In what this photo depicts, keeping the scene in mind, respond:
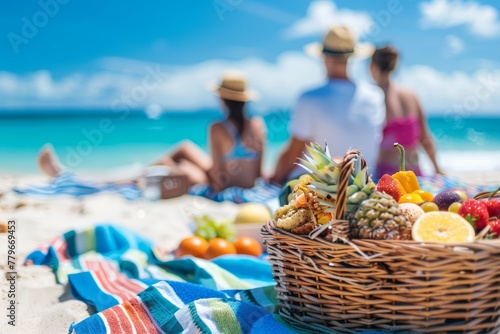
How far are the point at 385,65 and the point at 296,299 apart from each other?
11.6ft

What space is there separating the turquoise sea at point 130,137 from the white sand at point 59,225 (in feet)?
21.5

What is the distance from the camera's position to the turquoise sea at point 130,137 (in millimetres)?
13008

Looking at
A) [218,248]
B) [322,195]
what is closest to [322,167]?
[322,195]

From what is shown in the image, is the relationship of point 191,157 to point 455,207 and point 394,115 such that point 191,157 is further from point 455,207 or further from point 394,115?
point 455,207

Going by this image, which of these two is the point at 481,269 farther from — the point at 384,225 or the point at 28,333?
the point at 28,333

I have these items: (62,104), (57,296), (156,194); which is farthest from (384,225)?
(62,104)

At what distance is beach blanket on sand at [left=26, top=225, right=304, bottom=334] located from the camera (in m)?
1.78

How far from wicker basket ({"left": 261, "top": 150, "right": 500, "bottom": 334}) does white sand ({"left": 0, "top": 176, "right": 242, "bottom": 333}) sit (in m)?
0.92

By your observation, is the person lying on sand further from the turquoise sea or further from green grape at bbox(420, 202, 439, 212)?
the turquoise sea

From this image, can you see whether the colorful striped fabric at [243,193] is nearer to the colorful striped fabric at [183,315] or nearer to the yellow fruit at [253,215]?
the yellow fruit at [253,215]

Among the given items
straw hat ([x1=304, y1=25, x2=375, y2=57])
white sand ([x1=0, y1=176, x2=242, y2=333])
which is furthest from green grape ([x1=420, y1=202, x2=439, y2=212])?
straw hat ([x1=304, y1=25, x2=375, y2=57])

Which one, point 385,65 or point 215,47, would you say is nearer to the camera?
point 385,65

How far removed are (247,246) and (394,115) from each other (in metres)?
2.42

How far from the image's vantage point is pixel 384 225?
1539mm
